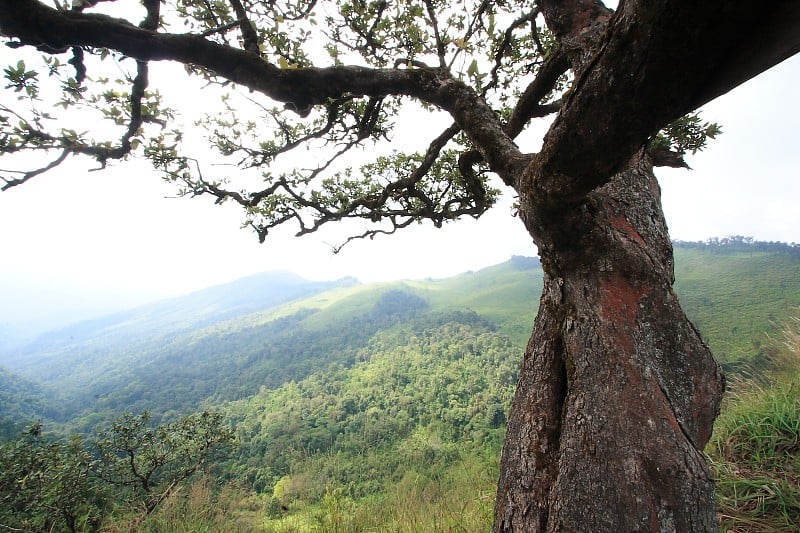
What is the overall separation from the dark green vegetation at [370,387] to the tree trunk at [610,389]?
8.62ft

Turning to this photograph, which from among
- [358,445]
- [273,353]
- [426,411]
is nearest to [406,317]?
[273,353]

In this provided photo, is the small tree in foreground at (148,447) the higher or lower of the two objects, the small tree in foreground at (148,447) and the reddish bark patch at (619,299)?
the lower

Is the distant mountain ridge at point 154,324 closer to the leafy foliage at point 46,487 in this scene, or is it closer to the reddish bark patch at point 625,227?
the leafy foliage at point 46,487

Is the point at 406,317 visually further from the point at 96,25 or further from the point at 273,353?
the point at 96,25

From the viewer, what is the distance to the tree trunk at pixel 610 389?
1591 millimetres

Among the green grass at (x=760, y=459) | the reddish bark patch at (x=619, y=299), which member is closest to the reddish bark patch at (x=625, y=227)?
the reddish bark patch at (x=619, y=299)

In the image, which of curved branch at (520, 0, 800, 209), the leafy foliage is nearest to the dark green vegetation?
the leafy foliage

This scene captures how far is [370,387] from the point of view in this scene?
2456 inches

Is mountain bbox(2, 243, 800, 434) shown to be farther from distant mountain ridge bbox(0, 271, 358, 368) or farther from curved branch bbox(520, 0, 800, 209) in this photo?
curved branch bbox(520, 0, 800, 209)

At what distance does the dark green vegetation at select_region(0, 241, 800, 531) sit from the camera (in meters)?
5.57

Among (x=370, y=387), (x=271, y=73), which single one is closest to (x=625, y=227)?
(x=271, y=73)

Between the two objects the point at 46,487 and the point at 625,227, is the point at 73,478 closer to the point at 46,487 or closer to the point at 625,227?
the point at 46,487

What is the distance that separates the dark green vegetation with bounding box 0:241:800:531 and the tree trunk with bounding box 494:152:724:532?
2.63m

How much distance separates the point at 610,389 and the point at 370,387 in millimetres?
64809
